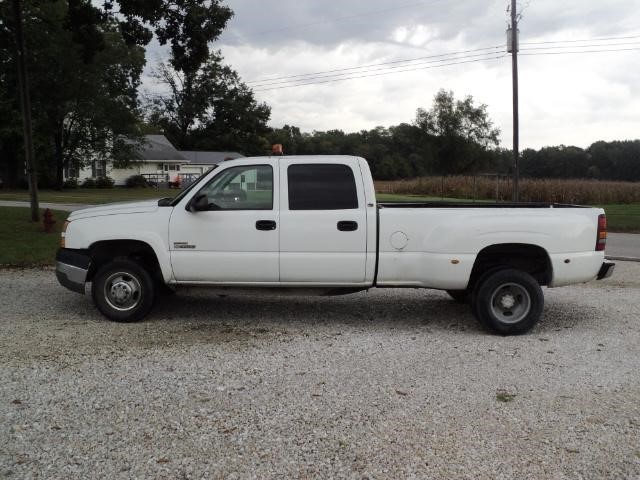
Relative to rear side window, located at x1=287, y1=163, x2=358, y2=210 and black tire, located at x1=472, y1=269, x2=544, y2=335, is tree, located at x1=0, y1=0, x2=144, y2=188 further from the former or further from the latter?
black tire, located at x1=472, y1=269, x2=544, y2=335

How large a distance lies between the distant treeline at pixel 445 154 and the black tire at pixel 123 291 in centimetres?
8074

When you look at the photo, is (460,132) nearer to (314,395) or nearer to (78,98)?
(78,98)

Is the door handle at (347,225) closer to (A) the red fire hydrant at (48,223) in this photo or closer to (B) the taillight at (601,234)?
(B) the taillight at (601,234)

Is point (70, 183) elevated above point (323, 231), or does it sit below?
above

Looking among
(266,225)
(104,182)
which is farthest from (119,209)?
(104,182)

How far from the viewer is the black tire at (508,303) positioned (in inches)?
250

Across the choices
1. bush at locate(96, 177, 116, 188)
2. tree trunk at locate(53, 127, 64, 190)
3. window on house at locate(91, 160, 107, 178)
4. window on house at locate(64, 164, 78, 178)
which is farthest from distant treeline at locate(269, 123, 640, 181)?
tree trunk at locate(53, 127, 64, 190)

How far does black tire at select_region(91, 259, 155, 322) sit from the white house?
47040 mm

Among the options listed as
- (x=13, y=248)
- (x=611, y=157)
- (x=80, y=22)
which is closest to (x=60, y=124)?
(x=80, y=22)

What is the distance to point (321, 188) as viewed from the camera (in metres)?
6.54

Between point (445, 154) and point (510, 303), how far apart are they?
8742 cm

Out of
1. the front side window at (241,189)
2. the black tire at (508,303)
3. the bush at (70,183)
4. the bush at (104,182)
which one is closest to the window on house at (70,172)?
the bush at (70,183)

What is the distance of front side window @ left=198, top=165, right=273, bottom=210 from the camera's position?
6543 mm

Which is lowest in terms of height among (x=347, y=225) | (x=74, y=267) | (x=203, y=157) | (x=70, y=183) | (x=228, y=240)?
(x=74, y=267)
